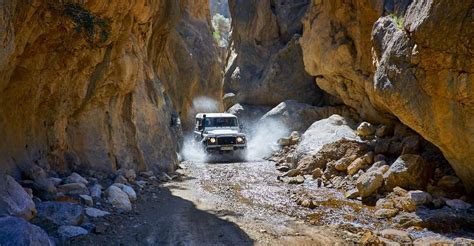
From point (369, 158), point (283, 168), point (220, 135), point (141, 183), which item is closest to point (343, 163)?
point (369, 158)

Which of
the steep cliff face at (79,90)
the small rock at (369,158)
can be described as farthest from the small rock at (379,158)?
the steep cliff face at (79,90)

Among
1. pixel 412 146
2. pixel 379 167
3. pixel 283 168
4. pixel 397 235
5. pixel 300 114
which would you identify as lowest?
pixel 397 235

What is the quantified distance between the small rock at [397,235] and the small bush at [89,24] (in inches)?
264

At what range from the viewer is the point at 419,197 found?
911cm

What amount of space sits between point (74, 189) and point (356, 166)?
7.78 m

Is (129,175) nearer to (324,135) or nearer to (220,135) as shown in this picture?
(220,135)

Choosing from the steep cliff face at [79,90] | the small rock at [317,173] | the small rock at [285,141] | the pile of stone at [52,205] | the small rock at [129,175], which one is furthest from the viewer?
the small rock at [285,141]

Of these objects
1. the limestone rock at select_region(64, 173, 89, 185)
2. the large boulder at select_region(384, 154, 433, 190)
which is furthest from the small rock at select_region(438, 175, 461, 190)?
the limestone rock at select_region(64, 173, 89, 185)

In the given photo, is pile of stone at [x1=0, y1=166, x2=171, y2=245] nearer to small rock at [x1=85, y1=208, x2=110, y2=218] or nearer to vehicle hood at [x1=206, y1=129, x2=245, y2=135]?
small rock at [x1=85, y1=208, x2=110, y2=218]

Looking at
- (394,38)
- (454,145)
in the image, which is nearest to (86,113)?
(394,38)

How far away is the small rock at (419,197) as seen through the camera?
903 cm

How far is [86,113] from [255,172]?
6.33 metres

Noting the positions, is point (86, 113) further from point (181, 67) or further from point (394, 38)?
point (181, 67)

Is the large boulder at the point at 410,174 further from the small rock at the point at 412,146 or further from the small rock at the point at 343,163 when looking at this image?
the small rock at the point at 343,163
